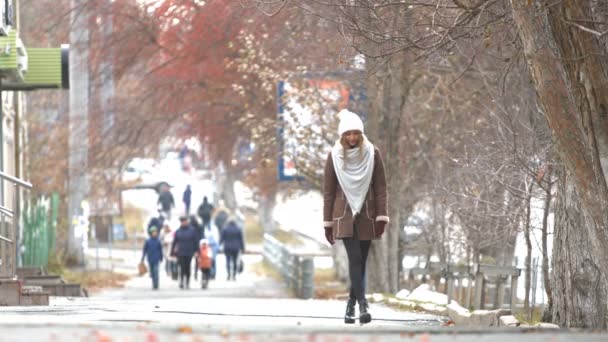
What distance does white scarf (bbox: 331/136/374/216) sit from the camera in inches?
514

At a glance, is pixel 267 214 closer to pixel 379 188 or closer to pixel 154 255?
pixel 154 255

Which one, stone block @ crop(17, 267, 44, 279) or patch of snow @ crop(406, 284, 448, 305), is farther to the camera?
stone block @ crop(17, 267, 44, 279)

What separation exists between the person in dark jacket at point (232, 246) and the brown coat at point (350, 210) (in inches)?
890

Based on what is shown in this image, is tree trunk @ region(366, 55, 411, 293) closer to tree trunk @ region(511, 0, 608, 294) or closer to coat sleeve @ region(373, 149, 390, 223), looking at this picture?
coat sleeve @ region(373, 149, 390, 223)

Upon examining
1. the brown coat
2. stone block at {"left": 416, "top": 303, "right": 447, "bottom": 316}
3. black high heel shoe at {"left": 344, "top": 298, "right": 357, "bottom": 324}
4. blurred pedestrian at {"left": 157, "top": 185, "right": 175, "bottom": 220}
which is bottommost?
stone block at {"left": 416, "top": 303, "right": 447, "bottom": 316}

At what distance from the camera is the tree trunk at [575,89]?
11.4 m

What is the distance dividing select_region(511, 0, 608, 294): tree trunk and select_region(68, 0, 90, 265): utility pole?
75.3ft

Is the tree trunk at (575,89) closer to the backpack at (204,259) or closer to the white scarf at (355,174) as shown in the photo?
the white scarf at (355,174)

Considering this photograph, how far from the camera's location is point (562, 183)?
14.1 metres

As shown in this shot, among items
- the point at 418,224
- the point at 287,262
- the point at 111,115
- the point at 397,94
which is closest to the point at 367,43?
the point at 397,94

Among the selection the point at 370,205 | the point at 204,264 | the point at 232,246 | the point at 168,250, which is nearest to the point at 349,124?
the point at 370,205

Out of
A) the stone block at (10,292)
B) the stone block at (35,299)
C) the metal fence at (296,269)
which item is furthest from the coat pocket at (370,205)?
the metal fence at (296,269)

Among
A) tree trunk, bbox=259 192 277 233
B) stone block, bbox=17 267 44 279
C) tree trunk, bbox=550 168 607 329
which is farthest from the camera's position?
tree trunk, bbox=259 192 277 233

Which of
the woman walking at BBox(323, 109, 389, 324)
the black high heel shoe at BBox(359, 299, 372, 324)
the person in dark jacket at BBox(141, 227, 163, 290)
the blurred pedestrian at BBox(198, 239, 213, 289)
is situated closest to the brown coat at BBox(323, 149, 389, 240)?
the woman walking at BBox(323, 109, 389, 324)
